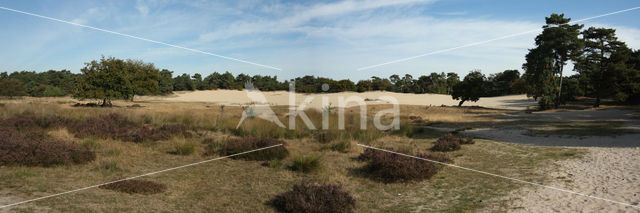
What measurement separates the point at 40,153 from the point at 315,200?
7.49 m

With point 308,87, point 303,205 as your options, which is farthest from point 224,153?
point 308,87

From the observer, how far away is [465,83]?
40.5m

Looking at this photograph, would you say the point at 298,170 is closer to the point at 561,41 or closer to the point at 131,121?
the point at 131,121

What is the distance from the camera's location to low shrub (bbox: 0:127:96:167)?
26.6 ft

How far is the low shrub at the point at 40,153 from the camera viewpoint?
8.10 metres

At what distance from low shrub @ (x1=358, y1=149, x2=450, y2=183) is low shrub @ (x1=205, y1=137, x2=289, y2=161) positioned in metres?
3.18

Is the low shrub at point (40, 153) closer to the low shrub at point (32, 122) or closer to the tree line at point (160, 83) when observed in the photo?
the low shrub at point (32, 122)

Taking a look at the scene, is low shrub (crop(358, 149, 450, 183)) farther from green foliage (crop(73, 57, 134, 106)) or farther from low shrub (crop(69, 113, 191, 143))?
green foliage (crop(73, 57, 134, 106))

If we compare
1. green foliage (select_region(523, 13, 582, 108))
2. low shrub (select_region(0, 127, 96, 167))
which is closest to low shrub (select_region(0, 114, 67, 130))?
low shrub (select_region(0, 127, 96, 167))

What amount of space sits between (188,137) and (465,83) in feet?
118

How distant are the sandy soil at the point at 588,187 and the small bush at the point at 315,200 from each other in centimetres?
313

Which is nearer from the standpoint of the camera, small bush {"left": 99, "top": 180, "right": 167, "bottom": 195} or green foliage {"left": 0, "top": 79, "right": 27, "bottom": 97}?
small bush {"left": 99, "top": 180, "right": 167, "bottom": 195}

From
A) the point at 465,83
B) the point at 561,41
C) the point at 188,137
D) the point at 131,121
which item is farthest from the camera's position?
the point at 465,83
